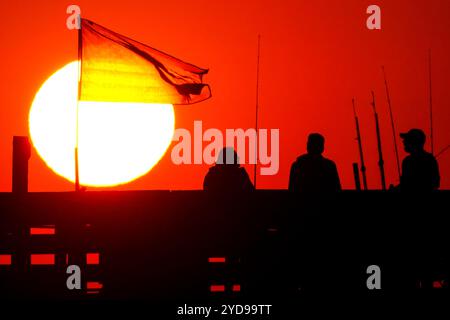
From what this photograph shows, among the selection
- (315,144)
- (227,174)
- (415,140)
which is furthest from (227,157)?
(415,140)

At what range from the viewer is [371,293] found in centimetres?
1502

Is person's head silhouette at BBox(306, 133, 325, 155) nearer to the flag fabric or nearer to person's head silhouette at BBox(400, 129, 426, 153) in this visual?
person's head silhouette at BBox(400, 129, 426, 153)

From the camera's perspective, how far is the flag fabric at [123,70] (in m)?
18.1

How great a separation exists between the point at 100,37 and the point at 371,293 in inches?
252

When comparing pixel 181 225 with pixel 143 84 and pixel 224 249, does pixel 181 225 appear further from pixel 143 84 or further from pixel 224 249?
pixel 143 84

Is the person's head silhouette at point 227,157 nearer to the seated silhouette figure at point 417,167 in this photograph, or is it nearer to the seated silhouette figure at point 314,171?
the seated silhouette figure at point 314,171

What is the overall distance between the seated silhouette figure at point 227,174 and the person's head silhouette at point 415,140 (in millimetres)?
2377

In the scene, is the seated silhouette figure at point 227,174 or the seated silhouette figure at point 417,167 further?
the seated silhouette figure at point 227,174

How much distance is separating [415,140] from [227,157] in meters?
2.82

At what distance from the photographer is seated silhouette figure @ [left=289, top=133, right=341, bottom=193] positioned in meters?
15.1

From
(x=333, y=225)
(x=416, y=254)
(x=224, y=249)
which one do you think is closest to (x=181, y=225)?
(x=224, y=249)

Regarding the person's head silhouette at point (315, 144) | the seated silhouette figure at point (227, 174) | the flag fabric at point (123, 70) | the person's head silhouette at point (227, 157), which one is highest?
the flag fabric at point (123, 70)

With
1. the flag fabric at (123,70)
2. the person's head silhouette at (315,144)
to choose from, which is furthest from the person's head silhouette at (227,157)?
the flag fabric at (123,70)
